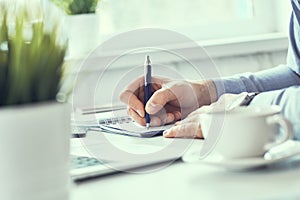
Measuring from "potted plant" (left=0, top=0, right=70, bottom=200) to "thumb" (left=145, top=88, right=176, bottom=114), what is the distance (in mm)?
534

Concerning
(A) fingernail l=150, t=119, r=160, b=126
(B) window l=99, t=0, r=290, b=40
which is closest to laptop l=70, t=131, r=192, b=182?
(A) fingernail l=150, t=119, r=160, b=126

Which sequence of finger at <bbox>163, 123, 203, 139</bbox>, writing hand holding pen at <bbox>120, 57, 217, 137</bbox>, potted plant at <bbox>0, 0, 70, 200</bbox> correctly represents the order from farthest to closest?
Answer: writing hand holding pen at <bbox>120, 57, 217, 137</bbox> → finger at <bbox>163, 123, 203, 139</bbox> → potted plant at <bbox>0, 0, 70, 200</bbox>

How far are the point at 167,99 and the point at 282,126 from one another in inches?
17.9

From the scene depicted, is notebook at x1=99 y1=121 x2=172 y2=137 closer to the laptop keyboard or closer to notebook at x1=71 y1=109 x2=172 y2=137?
notebook at x1=71 y1=109 x2=172 y2=137

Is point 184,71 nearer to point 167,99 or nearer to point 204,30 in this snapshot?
point 204,30

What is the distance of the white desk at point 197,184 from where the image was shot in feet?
1.69

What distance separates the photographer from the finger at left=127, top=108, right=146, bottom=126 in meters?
1.02

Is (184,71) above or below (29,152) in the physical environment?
below

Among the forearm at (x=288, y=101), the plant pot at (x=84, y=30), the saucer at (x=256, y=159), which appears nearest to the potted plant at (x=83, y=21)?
the plant pot at (x=84, y=30)

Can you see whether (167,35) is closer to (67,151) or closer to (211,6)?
(211,6)

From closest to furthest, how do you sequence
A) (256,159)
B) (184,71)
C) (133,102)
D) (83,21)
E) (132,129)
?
(256,159), (132,129), (133,102), (83,21), (184,71)

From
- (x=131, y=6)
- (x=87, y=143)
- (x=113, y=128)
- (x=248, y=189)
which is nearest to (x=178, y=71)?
(x=131, y=6)

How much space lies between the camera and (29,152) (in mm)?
481

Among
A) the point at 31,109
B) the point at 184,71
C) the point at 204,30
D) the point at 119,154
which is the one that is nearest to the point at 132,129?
the point at 119,154
